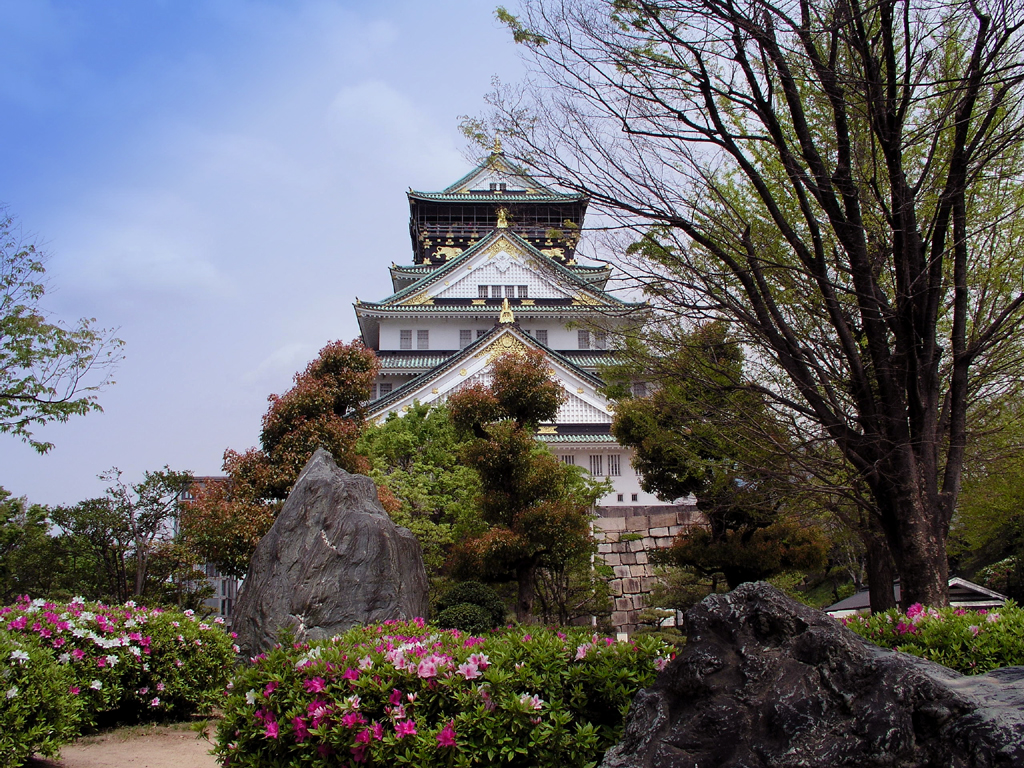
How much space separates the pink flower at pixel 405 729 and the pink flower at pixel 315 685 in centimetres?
59

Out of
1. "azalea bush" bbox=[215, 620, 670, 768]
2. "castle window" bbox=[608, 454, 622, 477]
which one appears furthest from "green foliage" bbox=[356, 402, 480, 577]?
"azalea bush" bbox=[215, 620, 670, 768]

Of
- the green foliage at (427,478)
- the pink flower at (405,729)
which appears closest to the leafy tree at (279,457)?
the green foliage at (427,478)

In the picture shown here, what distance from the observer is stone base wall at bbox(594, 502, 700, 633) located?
1792 cm

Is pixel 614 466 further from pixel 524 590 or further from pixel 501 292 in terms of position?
pixel 524 590

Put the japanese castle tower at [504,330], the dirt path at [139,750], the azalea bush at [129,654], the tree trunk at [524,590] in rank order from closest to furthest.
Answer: the dirt path at [139,750] < the azalea bush at [129,654] < the tree trunk at [524,590] < the japanese castle tower at [504,330]

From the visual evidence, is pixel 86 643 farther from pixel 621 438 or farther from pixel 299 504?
pixel 621 438

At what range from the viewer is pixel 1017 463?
25.3 ft

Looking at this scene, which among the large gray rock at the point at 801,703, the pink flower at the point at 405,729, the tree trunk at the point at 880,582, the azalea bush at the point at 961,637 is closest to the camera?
the large gray rock at the point at 801,703

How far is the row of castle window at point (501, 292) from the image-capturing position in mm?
30609

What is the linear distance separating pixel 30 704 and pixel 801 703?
17.9ft

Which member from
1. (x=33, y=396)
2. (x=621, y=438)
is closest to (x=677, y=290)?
(x=621, y=438)

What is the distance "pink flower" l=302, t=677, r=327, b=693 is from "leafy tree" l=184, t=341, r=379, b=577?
915 centimetres

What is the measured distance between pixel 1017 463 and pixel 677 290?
4357mm

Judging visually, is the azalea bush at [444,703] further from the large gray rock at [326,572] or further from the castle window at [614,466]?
the castle window at [614,466]
